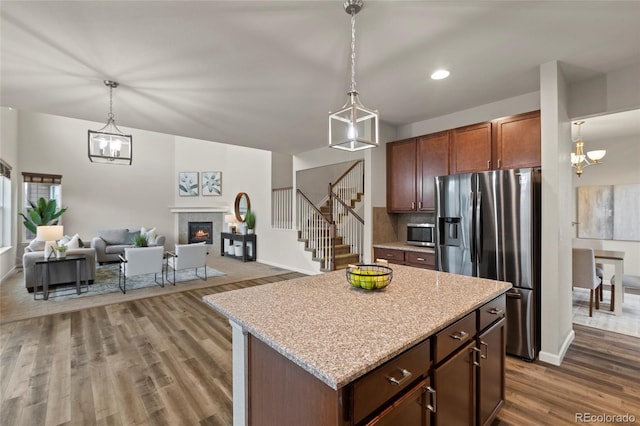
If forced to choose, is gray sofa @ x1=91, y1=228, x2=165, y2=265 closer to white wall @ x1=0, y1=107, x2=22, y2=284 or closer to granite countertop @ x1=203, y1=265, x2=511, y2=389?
white wall @ x1=0, y1=107, x2=22, y2=284

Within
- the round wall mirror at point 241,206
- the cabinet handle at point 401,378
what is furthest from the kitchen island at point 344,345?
the round wall mirror at point 241,206

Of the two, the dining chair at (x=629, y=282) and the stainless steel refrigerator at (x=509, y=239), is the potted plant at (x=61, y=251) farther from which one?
the dining chair at (x=629, y=282)

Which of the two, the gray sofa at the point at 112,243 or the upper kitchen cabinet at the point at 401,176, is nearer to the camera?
the upper kitchen cabinet at the point at 401,176

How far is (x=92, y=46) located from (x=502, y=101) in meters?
4.21

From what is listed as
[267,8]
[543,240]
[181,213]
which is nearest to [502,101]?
[543,240]

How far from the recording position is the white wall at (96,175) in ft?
24.5

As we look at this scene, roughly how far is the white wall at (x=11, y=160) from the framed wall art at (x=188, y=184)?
3794mm

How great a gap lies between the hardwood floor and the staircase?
2.80 m

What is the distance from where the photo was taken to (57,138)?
7.77 metres

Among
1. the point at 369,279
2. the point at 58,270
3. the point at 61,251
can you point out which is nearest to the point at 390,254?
the point at 369,279

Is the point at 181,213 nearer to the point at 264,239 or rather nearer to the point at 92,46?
the point at 264,239

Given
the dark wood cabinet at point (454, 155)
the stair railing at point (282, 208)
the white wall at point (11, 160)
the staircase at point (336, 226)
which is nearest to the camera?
the dark wood cabinet at point (454, 155)

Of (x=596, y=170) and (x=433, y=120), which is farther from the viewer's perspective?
(x=596, y=170)

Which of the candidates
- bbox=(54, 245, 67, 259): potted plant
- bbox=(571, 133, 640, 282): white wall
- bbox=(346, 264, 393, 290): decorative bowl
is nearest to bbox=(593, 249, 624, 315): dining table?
bbox=(571, 133, 640, 282): white wall
